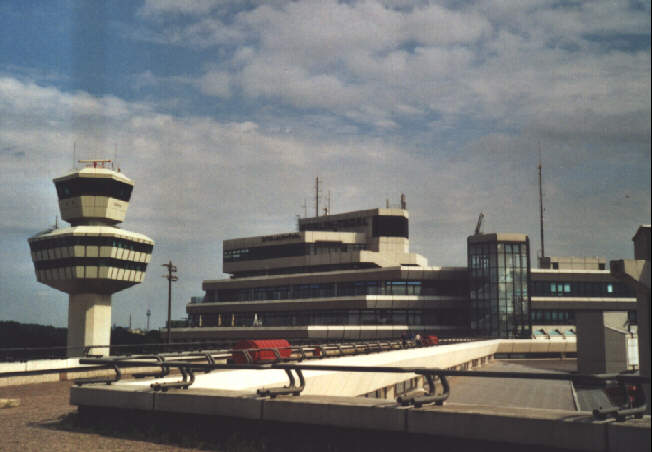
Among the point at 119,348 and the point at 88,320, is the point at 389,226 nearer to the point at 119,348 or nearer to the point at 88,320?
the point at 88,320

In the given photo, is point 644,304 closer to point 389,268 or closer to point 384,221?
point 389,268

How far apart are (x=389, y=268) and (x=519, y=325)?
20.9 m

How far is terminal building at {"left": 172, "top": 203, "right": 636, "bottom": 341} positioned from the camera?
96.1 meters

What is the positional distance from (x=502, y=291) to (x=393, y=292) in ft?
53.2

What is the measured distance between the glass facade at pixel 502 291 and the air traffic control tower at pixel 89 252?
167 ft

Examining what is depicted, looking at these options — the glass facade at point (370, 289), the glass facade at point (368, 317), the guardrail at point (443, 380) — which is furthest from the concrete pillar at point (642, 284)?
the glass facade at point (370, 289)

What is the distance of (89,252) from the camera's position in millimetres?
68188

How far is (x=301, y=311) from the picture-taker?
103 metres

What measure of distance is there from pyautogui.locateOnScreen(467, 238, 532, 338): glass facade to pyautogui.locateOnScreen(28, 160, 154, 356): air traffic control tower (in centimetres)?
5091

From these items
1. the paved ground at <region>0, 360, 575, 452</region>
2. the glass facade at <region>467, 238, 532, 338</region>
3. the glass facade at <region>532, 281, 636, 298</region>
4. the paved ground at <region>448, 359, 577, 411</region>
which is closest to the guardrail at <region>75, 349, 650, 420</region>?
the paved ground at <region>0, 360, 575, 452</region>

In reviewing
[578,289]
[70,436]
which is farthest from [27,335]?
[70,436]

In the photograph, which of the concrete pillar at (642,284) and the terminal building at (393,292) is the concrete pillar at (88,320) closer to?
the terminal building at (393,292)

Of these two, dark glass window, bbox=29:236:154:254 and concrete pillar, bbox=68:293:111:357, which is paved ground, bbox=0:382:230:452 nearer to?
dark glass window, bbox=29:236:154:254

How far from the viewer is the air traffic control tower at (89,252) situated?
6850cm
